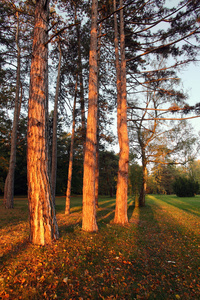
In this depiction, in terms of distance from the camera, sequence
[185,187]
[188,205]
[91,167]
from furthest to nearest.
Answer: [185,187] → [188,205] → [91,167]

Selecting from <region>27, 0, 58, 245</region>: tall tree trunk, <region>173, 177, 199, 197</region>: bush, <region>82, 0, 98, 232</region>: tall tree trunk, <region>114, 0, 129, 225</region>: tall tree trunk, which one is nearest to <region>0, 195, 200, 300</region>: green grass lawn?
<region>27, 0, 58, 245</region>: tall tree trunk

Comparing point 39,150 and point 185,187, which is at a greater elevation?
point 39,150

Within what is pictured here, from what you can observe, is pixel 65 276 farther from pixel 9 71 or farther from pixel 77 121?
pixel 9 71

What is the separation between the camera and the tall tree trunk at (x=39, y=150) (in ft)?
12.8

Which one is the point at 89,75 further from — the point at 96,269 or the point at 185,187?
the point at 185,187

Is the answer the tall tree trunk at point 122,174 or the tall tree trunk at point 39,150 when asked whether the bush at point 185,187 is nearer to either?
the tall tree trunk at point 122,174

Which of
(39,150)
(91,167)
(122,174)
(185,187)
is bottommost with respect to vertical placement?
(185,187)

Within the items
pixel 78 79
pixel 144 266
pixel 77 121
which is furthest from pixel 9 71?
pixel 144 266

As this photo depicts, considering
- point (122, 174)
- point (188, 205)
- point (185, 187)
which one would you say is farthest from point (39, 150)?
point (185, 187)

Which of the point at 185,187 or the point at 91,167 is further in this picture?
the point at 185,187

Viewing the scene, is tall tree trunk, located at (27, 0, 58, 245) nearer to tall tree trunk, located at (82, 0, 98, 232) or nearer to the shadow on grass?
tall tree trunk, located at (82, 0, 98, 232)

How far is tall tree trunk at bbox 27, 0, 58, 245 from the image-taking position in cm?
391

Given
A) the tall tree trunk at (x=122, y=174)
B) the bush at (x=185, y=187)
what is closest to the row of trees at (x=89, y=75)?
the tall tree trunk at (x=122, y=174)

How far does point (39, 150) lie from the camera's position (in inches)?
163
